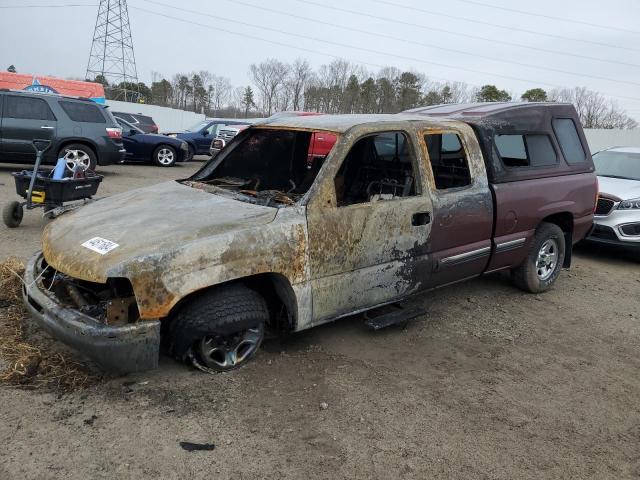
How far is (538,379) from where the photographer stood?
365cm

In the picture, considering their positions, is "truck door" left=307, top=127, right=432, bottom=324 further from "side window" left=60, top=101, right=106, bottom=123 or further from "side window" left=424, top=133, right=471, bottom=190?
"side window" left=60, top=101, right=106, bottom=123

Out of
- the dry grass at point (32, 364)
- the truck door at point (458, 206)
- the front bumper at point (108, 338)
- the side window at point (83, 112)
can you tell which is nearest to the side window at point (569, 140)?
the truck door at point (458, 206)

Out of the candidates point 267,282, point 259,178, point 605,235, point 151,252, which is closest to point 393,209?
point 267,282

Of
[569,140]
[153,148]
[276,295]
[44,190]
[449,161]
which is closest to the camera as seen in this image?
[276,295]

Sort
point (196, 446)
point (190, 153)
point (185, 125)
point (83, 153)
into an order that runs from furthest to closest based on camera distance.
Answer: point (185, 125), point (190, 153), point (83, 153), point (196, 446)

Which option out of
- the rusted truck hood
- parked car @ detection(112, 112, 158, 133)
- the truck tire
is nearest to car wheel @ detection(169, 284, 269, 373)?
the rusted truck hood

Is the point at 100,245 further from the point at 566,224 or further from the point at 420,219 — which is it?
the point at 566,224

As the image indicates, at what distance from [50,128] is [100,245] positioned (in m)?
8.95

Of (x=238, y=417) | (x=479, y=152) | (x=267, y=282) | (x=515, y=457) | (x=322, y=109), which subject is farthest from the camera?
(x=322, y=109)

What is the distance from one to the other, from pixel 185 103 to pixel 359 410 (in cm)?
5748

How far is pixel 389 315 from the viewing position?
4113 mm

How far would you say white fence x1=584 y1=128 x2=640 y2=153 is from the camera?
939 inches

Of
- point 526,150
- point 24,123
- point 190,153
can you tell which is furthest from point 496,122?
point 190,153

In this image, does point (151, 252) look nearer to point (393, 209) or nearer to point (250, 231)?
point (250, 231)
